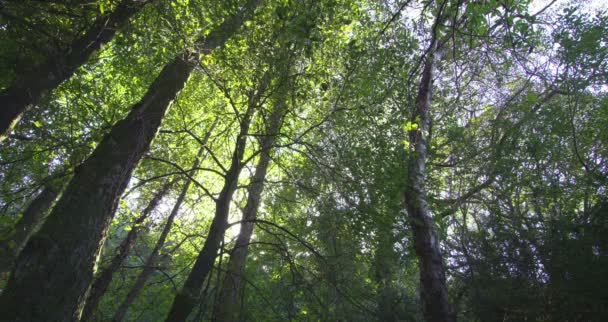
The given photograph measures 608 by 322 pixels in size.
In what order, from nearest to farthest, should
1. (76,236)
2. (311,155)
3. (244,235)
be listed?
(76,236) → (311,155) → (244,235)

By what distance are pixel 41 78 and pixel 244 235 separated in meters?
4.75

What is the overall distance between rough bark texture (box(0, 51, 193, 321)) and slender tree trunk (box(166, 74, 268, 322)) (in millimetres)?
924

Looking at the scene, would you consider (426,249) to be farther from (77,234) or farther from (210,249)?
(77,234)

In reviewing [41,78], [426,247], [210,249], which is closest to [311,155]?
[210,249]

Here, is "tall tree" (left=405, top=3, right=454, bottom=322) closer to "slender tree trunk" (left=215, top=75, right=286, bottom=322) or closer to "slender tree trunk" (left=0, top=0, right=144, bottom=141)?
"slender tree trunk" (left=215, top=75, right=286, bottom=322)

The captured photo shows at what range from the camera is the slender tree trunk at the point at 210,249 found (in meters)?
3.46

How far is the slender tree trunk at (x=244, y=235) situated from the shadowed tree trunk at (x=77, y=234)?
134cm

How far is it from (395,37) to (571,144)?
670 centimetres

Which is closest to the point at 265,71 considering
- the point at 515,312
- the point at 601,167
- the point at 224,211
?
the point at 224,211

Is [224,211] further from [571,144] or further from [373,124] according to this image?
[571,144]

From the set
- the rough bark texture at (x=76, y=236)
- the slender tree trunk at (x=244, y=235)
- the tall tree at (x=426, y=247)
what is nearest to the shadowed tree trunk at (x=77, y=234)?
the rough bark texture at (x=76, y=236)

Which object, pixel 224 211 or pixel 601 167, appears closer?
pixel 224 211

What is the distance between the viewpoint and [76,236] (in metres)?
2.89

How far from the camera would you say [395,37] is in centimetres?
543
